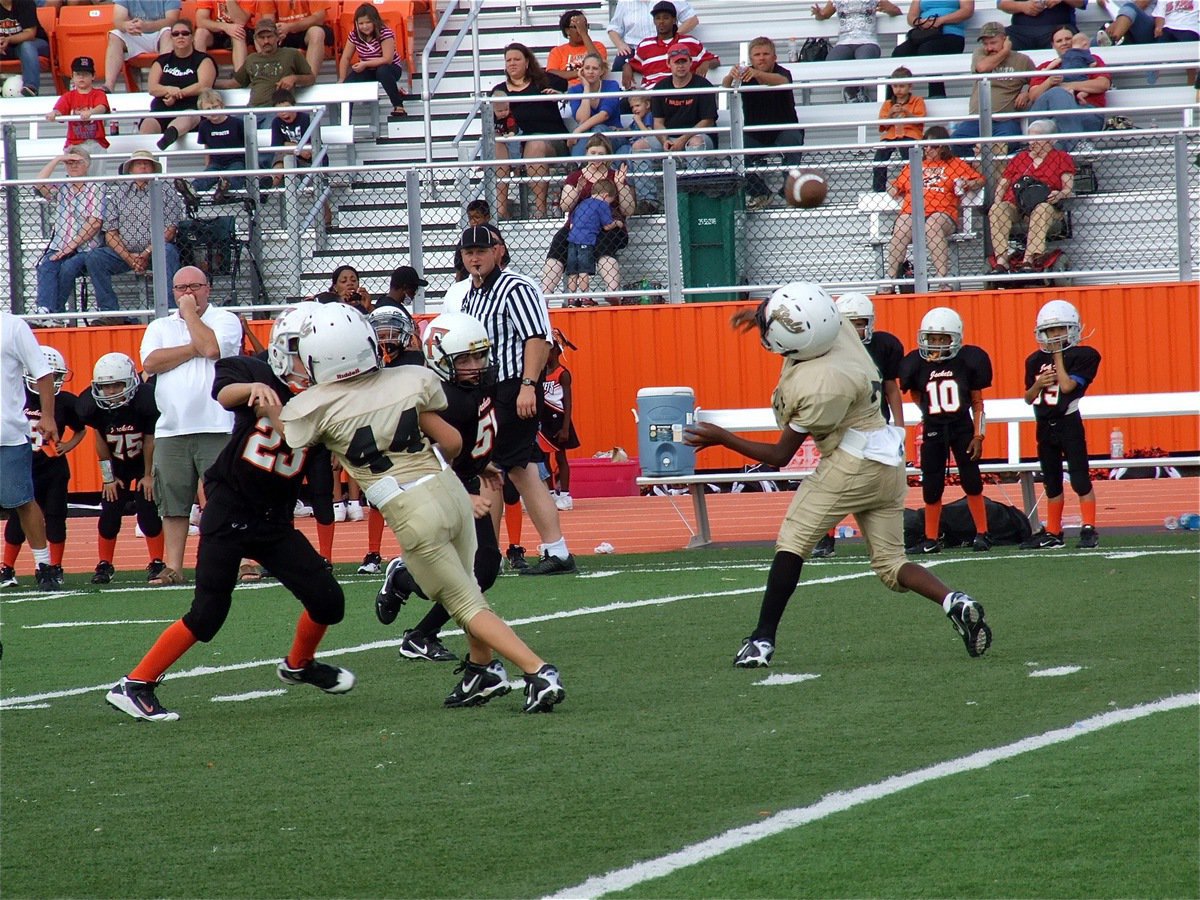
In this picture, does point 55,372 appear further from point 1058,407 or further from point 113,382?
point 1058,407

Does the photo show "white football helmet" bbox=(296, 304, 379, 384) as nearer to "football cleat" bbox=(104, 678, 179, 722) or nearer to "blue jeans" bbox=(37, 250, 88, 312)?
"football cleat" bbox=(104, 678, 179, 722)

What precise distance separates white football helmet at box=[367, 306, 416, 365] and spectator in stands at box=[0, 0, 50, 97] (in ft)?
45.6

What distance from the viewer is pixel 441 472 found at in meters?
5.68

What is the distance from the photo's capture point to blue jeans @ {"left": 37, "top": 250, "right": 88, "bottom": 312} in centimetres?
1433

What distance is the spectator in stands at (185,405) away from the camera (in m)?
9.55

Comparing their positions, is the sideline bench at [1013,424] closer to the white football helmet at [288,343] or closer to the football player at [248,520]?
the football player at [248,520]

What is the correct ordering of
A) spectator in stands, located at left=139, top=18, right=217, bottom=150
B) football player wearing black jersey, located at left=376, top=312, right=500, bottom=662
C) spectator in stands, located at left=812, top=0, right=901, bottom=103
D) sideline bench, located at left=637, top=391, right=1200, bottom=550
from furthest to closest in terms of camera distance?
1. spectator in stands, located at left=812, top=0, right=901, bottom=103
2. spectator in stands, located at left=139, top=18, right=217, bottom=150
3. sideline bench, located at left=637, top=391, right=1200, bottom=550
4. football player wearing black jersey, located at left=376, top=312, right=500, bottom=662

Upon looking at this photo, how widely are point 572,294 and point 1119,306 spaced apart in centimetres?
478

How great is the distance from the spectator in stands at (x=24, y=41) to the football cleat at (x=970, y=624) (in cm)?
1583

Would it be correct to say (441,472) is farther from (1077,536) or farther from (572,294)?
(572,294)

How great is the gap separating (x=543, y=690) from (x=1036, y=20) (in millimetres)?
14174

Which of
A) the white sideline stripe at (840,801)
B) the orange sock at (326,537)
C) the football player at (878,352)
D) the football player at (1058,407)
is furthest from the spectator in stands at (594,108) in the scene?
the white sideline stripe at (840,801)

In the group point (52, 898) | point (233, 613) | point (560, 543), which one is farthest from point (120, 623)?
point (52, 898)

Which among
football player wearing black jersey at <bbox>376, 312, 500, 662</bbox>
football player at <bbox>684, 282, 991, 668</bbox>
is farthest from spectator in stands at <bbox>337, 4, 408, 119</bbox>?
football player at <bbox>684, 282, 991, 668</bbox>
